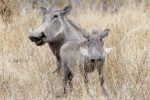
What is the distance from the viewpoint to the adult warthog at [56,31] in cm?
768

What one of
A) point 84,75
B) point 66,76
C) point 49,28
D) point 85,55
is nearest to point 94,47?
point 85,55

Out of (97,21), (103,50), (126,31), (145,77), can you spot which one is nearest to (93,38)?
(103,50)

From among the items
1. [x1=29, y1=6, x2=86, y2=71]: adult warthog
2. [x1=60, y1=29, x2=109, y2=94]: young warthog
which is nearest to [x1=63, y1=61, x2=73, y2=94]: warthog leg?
[x1=60, y1=29, x2=109, y2=94]: young warthog

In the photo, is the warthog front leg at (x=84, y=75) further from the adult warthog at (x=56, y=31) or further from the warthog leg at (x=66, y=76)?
the adult warthog at (x=56, y=31)

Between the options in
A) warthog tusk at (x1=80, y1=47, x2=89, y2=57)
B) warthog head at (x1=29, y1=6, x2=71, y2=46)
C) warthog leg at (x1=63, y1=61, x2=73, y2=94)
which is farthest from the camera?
warthog head at (x1=29, y1=6, x2=71, y2=46)

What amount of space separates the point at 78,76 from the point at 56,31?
96 cm

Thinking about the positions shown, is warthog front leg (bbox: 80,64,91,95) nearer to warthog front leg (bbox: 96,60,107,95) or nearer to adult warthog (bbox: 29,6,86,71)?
warthog front leg (bbox: 96,60,107,95)

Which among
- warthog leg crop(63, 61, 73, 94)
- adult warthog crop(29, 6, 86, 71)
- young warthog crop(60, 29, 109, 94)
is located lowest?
warthog leg crop(63, 61, 73, 94)

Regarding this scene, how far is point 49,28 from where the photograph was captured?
25.4 feet

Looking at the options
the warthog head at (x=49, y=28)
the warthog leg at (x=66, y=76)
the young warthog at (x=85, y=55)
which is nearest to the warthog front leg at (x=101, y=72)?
the young warthog at (x=85, y=55)

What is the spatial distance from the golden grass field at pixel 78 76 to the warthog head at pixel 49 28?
1.07 feet

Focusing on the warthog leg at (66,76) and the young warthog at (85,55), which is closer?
the young warthog at (85,55)

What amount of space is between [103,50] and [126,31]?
9.40ft

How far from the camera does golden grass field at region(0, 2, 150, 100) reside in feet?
22.1
